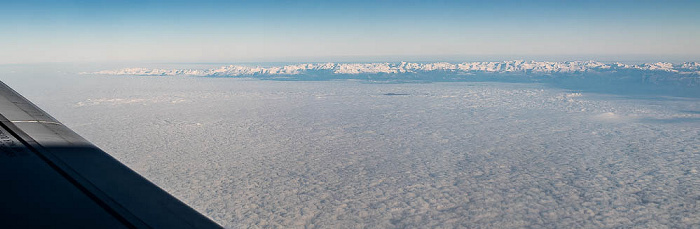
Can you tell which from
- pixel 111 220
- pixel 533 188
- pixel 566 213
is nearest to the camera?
pixel 111 220

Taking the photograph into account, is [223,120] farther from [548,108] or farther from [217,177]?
[548,108]

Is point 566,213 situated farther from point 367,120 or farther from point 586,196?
point 367,120

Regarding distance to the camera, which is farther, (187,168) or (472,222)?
(187,168)

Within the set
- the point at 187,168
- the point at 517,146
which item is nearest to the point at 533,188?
the point at 517,146

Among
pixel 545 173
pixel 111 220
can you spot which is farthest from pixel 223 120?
pixel 111 220

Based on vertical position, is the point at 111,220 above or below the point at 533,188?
above

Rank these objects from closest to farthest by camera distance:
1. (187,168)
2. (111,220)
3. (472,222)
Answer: (111,220)
(472,222)
(187,168)
